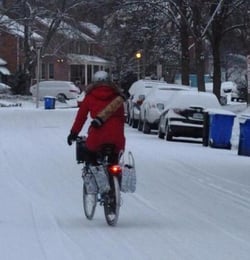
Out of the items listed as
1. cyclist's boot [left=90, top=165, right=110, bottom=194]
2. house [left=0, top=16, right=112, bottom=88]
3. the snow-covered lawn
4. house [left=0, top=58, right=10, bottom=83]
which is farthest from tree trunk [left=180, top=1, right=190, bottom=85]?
house [left=0, top=58, right=10, bottom=83]

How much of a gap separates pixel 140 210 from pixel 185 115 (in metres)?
13.0

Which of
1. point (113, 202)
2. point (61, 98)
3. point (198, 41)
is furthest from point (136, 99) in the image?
point (61, 98)

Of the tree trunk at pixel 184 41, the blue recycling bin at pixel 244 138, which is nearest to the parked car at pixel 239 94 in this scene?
the tree trunk at pixel 184 41

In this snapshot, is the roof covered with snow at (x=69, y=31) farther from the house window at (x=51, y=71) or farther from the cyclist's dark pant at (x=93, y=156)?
the cyclist's dark pant at (x=93, y=156)

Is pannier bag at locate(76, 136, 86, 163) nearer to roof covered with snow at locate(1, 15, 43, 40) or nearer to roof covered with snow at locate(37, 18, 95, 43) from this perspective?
roof covered with snow at locate(1, 15, 43, 40)

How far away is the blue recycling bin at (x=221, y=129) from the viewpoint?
72.4 ft

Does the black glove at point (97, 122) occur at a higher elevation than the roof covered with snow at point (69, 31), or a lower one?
lower

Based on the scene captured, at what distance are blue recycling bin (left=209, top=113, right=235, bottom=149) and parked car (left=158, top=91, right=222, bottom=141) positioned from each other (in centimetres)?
135

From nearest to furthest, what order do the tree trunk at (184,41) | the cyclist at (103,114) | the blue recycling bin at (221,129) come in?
the cyclist at (103,114) → the blue recycling bin at (221,129) → the tree trunk at (184,41)

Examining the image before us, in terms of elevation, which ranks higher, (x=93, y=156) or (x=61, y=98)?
(x=93, y=156)

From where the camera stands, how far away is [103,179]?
939 centimetres

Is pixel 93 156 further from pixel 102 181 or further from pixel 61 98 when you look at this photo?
pixel 61 98

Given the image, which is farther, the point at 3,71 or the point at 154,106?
the point at 3,71

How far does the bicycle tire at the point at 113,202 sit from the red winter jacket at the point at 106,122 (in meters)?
0.42
